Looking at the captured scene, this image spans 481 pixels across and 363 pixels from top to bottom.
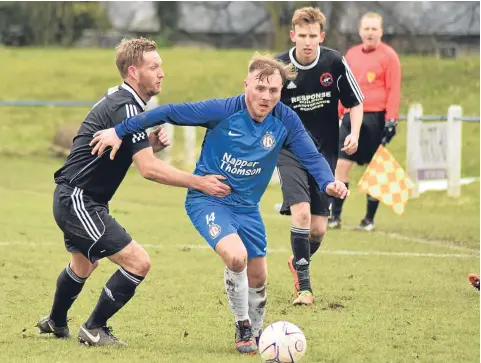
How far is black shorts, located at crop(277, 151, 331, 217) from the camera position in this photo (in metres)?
8.55

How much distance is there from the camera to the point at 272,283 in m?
9.31

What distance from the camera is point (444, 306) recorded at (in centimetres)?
824

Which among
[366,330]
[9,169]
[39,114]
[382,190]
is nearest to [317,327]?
[366,330]

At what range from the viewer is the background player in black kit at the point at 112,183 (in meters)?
6.61

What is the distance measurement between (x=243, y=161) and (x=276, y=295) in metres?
2.19

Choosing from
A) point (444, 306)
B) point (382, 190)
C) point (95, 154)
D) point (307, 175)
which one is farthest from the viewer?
point (382, 190)

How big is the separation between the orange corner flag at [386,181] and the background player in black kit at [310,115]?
458 centimetres

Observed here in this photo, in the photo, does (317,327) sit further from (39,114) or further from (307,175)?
(39,114)

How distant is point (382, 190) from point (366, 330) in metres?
6.60

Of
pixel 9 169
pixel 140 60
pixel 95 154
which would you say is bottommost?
pixel 9 169

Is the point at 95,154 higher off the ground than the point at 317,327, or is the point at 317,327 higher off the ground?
the point at 95,154

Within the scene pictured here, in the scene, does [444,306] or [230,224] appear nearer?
[230,224]

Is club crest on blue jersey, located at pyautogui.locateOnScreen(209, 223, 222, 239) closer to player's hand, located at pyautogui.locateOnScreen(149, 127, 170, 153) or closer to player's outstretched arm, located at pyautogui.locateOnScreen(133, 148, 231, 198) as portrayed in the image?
player's outstretched arm, located at pyautogui.locateOnScreen(133, 148, 231, 198)

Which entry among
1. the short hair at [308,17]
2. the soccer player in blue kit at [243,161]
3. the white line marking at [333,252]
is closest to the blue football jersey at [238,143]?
the soccer player in blue kit at [243,161]
